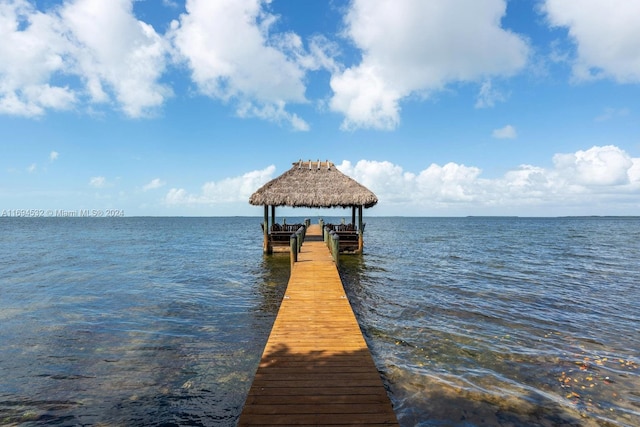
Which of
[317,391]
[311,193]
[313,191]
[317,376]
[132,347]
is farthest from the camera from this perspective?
[313,191]

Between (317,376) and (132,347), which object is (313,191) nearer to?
(132,347)

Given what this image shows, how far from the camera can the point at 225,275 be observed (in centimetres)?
1738

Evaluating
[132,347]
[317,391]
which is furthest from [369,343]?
[132,347]

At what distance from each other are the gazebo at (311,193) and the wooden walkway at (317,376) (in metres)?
11.5

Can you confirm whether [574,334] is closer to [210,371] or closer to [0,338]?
[210,371]

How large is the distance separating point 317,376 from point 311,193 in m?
15.3

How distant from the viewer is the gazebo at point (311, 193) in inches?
778

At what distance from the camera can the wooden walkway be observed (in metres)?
4.17

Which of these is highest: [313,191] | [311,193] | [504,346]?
[313,191]

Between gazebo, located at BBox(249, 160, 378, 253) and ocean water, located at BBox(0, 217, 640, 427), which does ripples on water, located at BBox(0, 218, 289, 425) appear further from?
gazebo, located at BBox(249, 160, 378, 253)

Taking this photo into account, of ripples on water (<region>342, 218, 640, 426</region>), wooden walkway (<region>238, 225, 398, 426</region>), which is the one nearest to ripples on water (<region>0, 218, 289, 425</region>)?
wooden walkway (<region>238, 225, 398, 426</region>)

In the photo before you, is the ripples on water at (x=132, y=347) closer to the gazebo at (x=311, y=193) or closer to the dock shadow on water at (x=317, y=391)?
the dock shadow on water at (x=317, y=391)

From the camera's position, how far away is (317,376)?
16.8 ft

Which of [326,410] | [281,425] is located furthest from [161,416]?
[326,410]
